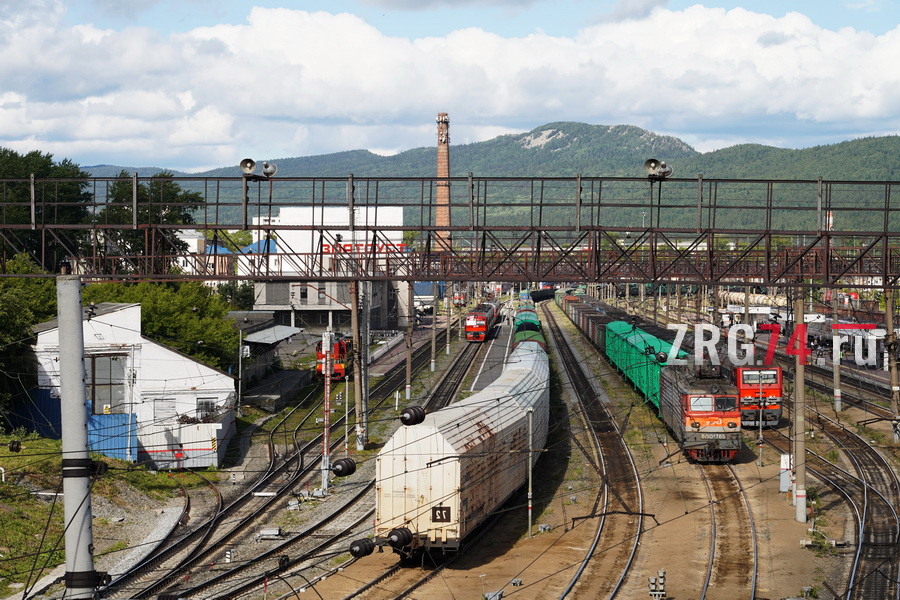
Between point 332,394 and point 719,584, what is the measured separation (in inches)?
1299

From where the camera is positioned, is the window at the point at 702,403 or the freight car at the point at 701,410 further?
the freight car at the point at 701,410

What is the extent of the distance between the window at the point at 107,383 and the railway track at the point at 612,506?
20.4 metres

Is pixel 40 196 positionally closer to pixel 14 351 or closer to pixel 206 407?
pixel 14 351

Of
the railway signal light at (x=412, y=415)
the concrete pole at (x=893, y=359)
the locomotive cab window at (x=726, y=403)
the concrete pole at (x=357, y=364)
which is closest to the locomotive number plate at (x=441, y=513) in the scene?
the railway signal light at (x=412, y=415)

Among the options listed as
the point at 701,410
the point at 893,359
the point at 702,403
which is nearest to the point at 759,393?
Result: the point at 893,359

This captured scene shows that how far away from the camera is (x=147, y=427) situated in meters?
36.7

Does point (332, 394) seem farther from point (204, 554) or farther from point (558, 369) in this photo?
point (204, 554)

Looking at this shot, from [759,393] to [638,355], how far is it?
329 inches

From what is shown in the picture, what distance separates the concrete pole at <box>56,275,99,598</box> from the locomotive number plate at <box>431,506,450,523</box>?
9999 mm

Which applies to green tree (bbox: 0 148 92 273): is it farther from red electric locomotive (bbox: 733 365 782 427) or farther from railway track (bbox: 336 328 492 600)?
railway track (bbox: 336 328 492 600)

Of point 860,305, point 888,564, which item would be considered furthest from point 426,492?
point 860,305

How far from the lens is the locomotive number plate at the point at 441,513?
22.5 metres

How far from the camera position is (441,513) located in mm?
22562

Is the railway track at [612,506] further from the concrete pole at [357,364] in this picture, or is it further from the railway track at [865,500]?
the concrete pole at [357,364]
